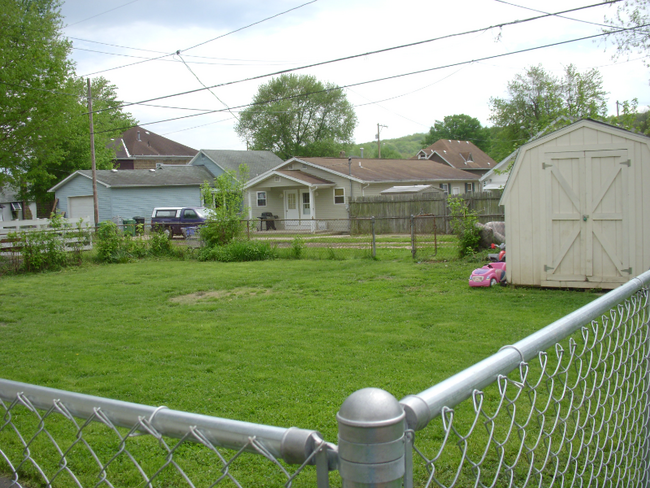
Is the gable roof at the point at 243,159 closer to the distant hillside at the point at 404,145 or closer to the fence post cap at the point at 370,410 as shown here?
the fence post cap at the point at 370,410

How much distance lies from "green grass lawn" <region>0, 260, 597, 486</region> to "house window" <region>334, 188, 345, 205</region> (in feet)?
57.6

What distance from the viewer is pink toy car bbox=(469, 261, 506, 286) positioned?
10352mm

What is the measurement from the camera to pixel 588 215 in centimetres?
941

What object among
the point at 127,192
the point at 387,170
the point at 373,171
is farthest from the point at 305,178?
the point at 127,192

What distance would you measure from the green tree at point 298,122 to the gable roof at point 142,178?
2325cm

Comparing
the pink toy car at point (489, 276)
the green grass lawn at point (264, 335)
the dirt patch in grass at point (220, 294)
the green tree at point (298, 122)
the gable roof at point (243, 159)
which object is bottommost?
the green grass lawn at point (264, 335)

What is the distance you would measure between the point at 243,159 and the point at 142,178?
36.5 feet

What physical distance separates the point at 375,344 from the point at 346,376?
1.27 m

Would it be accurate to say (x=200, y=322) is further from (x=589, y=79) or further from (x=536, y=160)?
(x=589, y=79)

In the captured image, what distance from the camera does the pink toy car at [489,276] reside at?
1035 centimetres

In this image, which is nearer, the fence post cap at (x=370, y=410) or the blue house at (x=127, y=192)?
the fence post cap at (x=370, y=410)

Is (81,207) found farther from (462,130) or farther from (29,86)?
(462,130)

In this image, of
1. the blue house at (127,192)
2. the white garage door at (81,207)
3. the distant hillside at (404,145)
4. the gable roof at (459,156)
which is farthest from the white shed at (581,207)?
the distant hillside at (404,145)

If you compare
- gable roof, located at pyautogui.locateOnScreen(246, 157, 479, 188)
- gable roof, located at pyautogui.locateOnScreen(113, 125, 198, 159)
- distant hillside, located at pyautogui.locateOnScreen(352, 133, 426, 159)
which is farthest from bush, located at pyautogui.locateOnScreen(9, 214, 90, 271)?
distant hillside, located at pyautogui.locateOnScreen(352, 133, 426, 159)
